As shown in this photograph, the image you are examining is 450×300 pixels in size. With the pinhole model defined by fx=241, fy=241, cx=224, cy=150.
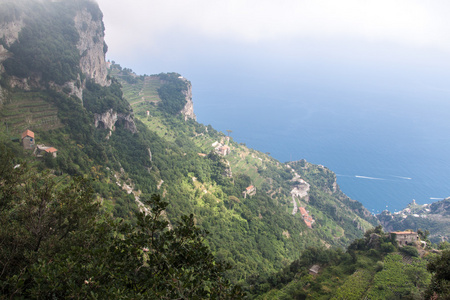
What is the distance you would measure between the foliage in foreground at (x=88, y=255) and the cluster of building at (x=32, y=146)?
1980cm

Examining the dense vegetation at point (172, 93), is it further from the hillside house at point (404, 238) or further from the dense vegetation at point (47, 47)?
the hillside house at point (404, 238)

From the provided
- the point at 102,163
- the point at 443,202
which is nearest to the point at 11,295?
the point at 102,163

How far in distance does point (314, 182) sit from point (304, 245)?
46.9 metres

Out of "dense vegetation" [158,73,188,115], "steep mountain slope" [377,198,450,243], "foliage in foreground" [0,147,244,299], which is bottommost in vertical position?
"foliage in foreground" [0,147,244,299]

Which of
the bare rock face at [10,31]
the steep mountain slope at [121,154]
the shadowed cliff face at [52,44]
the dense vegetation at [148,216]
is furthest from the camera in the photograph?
the shadowed cliff face at [52,44]

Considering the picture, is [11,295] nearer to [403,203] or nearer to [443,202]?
[443,202]

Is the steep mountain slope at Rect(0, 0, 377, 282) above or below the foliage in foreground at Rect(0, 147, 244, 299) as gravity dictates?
above

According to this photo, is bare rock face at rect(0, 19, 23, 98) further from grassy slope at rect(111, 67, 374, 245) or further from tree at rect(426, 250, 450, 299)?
tree at rect(426, 250, 450, 299)

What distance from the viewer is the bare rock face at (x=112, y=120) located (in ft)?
150

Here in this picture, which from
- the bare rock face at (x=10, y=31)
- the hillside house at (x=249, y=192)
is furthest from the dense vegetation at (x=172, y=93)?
the bare rock face at (x=10, y=31)

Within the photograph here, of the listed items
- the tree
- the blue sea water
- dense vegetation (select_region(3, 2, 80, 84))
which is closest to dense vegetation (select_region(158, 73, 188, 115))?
dense vegetation (select_region(3, 2, 80, 84))

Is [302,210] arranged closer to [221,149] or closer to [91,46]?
[221,149]

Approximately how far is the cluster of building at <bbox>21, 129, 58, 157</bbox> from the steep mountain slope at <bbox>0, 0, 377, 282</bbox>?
965 mm

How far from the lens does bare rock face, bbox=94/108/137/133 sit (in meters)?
45.6
